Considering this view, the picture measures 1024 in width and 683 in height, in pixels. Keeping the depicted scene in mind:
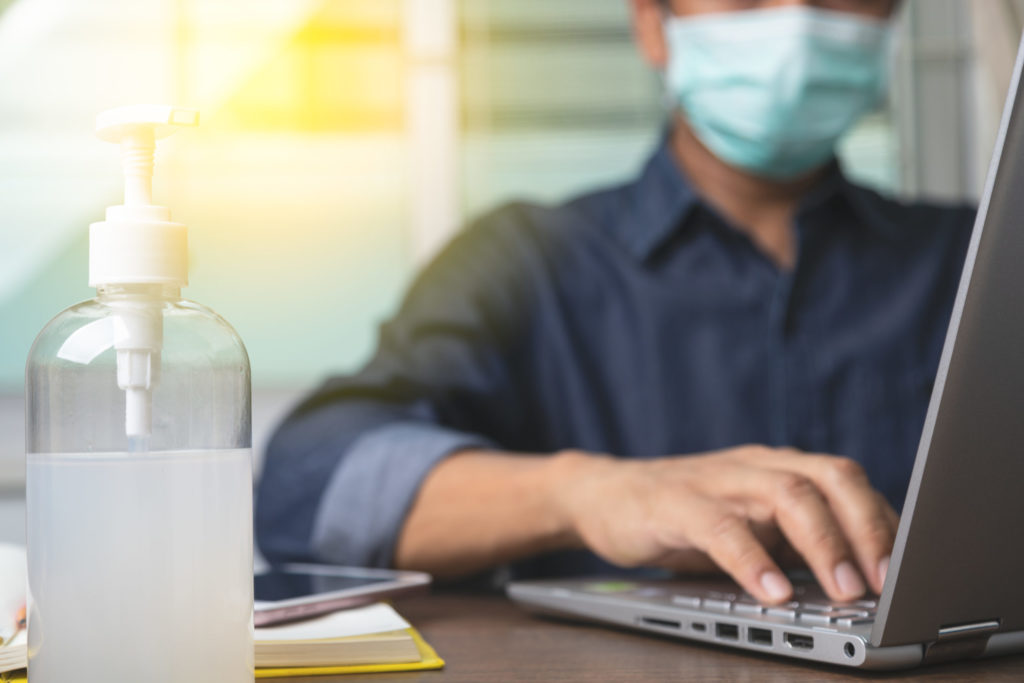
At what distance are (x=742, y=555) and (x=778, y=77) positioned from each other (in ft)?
2.36

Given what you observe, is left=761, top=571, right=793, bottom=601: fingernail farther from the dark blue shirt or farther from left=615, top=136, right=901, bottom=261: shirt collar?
left=615, top=136, right=901, bottom=261: shirt collar

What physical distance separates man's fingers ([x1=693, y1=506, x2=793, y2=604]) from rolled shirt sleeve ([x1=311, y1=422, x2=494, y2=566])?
1.00ft

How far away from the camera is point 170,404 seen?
1.25ft

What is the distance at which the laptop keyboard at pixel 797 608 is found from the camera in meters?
0.46

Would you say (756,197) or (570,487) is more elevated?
(756,197)

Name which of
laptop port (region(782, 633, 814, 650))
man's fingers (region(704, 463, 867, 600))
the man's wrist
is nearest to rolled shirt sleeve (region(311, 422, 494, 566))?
the man's wrist

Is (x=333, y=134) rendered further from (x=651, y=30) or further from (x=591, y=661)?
(x=591, y=661)

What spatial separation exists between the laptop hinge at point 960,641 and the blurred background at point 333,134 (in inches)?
50.7

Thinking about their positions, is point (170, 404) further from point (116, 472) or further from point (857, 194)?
point (857, 194)

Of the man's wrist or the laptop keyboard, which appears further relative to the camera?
the man's wrist

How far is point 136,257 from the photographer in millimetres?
371

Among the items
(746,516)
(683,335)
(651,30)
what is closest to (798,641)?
(746,516)

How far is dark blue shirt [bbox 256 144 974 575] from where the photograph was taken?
1.12 m

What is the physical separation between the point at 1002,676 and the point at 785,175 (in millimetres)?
841
